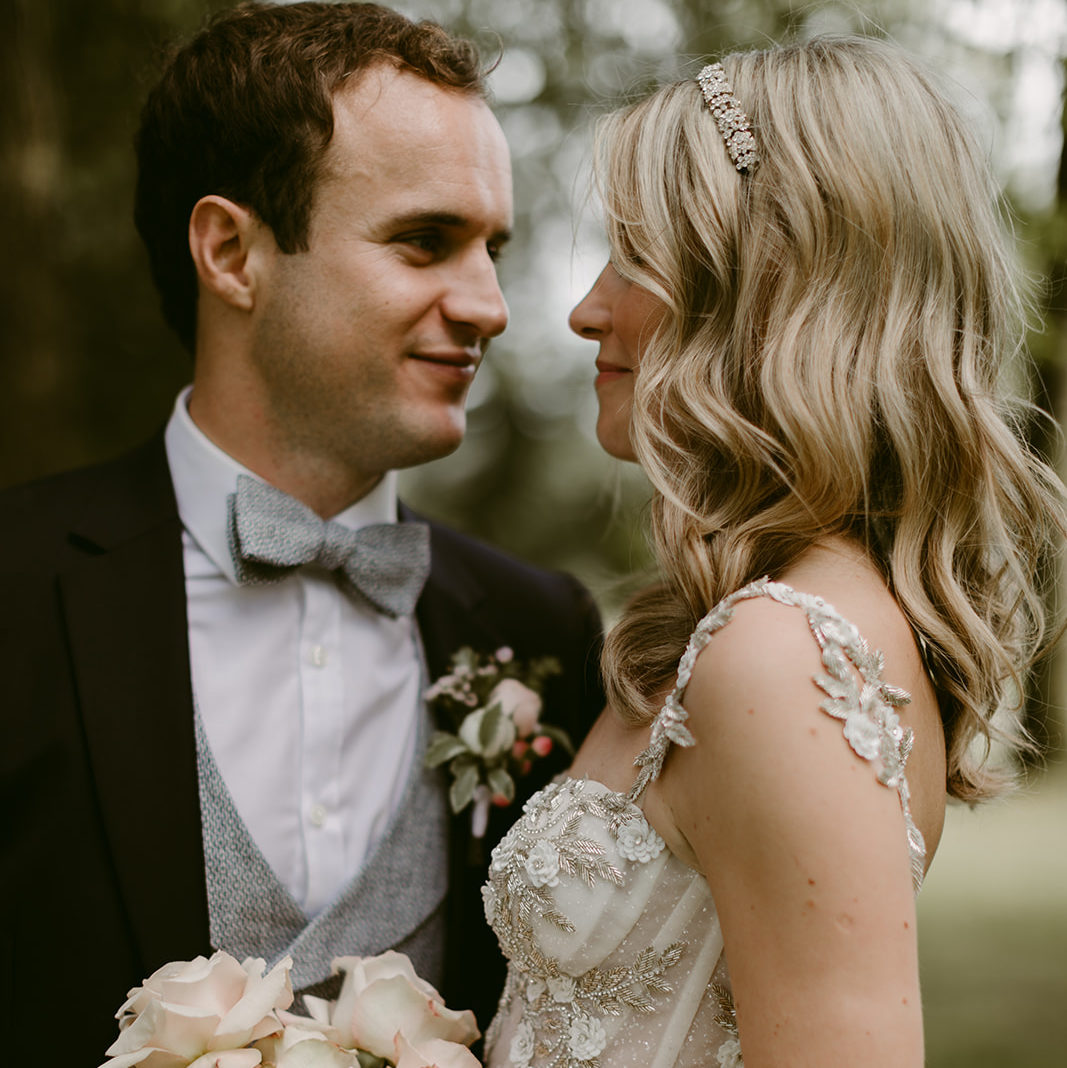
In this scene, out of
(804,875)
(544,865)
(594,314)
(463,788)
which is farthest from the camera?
(463,788)

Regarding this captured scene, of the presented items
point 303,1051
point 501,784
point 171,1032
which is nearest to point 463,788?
point 501,784

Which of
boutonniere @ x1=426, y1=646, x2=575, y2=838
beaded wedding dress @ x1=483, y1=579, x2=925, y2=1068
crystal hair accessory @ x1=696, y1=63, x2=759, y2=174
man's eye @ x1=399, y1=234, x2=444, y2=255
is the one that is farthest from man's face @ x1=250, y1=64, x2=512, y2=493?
beaded wedding dress @ x1=483, y1=579, x2=925, y2=1068

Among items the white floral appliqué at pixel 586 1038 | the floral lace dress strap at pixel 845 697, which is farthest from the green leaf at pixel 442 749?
the floral lace dress strap at pixel 845 697

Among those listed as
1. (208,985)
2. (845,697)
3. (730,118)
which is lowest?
(208,985)

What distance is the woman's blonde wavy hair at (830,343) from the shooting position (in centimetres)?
182

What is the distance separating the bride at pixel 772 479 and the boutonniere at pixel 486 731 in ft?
2.04

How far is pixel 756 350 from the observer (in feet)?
6.26

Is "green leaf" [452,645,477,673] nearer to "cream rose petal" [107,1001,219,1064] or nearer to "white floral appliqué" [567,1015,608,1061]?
"white floral appliqué" [567,1015,608,1061]

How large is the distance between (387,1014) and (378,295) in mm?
1710

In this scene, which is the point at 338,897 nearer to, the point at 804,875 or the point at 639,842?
the point at 639,842

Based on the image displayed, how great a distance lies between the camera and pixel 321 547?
107 inches

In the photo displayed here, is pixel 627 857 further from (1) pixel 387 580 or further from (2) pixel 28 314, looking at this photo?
(2) pixel 28 314

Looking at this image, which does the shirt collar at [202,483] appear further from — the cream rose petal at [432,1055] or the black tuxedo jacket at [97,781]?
the cream rose petal at [432,1055]

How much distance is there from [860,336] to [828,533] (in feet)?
1.12
